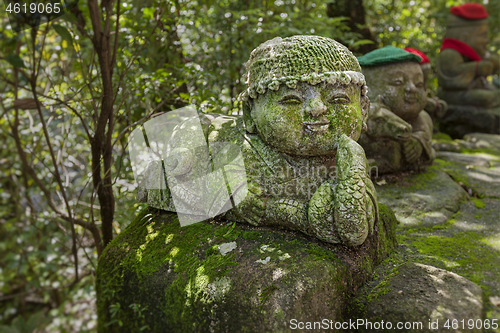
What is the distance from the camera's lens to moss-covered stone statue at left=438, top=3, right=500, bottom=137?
7.01 m

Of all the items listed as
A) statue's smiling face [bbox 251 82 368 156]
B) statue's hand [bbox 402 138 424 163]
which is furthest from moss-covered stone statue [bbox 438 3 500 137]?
statue's smiling face [bbox 251 82 368 156]

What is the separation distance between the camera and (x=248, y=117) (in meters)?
2.55

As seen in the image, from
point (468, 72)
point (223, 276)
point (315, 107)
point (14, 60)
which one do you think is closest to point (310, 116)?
point (315, 107)

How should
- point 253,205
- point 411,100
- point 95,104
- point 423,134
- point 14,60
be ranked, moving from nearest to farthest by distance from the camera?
point 14,60
point 253,205
point 95,104
point 411,100
point 423,134

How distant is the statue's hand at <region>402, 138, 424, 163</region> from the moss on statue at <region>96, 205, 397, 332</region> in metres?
1.83

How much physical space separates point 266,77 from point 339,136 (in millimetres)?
572

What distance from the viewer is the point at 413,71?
166 inches

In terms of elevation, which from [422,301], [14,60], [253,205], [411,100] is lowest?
[422,301]

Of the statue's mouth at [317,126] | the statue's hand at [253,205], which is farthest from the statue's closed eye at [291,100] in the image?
the statue's hand at [253,205]

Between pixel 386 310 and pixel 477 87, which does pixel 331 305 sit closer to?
pixel 386 310

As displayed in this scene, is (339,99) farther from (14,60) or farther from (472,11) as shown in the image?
(472,11)

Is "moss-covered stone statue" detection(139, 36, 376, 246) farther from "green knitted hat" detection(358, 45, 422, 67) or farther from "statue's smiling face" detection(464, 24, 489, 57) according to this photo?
"statue's smiling face" detection(464, 24, 489, 57)

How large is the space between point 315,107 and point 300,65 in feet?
0.93

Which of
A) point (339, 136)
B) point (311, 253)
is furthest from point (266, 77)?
point (311, 253)
